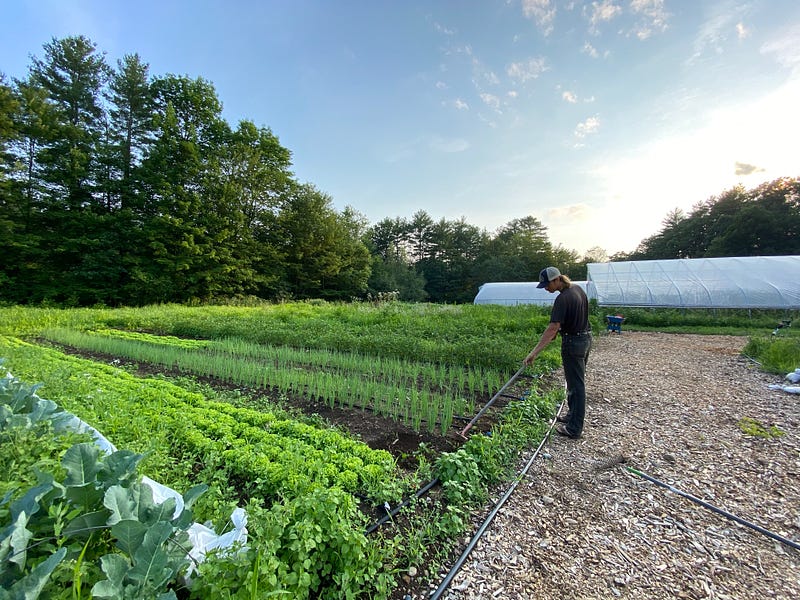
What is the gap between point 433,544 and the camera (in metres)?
2.16

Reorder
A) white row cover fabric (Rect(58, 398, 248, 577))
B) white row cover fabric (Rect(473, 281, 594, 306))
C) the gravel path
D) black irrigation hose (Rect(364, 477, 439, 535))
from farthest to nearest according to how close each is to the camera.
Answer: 1. white row cover fabric (Rect(473, 281, 594, 306))
2. black irrigation hose (Rect(364, 477, 439, 535))
3. the gravel path
4. white row cover fabric (Rect(58, 398, 248, 577))

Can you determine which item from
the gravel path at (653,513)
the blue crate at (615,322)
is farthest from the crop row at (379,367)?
the blue crate at (615,322)

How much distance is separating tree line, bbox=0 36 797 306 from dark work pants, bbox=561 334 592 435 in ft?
75.7

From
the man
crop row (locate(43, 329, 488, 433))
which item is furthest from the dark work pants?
crop row (locate(43, 329, 488, 433))

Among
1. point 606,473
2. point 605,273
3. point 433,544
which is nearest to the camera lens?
point 433,544

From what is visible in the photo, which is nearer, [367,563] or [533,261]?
[367,563]

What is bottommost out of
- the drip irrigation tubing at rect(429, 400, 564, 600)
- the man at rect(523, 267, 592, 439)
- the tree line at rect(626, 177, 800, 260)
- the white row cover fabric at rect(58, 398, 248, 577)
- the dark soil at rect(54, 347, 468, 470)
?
the drip irrigation tubing at rect(429, 400, 564, 600)

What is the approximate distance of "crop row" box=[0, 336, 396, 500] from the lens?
2379 mm

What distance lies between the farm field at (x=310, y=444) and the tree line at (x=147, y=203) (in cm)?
1643

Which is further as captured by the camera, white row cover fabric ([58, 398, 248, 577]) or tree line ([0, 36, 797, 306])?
tree line ([0, 36, 797, 306])

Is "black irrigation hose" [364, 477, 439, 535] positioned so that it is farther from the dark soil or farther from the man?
the man

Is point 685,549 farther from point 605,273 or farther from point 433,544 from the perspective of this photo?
point 605,273

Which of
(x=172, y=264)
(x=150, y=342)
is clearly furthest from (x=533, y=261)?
(x=150, y=342)

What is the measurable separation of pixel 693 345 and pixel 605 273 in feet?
31.3
